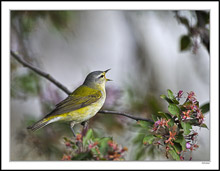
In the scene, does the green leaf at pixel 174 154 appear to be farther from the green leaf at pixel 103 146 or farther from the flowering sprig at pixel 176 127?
the green leaf at pixel 103 146

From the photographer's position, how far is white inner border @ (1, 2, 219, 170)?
4.38 ft

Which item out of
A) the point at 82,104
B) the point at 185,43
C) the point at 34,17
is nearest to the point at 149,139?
the point at 82,104

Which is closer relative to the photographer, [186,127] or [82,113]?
[186,127]

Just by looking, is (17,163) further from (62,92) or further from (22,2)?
(22,2)

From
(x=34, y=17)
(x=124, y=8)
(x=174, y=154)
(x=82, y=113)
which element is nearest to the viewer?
(x=174, y=154)

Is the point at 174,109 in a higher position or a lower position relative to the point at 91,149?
higher

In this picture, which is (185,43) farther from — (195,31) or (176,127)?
(176,127)

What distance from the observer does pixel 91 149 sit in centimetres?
111

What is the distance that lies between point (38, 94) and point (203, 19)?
35.7 inches

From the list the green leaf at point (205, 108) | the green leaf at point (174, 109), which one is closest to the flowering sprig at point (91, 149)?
the green leaf at point (174, 109)

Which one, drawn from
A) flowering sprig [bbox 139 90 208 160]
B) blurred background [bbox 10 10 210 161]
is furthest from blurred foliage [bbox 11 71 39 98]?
flowering sprig [bbox 139 90 208 160]

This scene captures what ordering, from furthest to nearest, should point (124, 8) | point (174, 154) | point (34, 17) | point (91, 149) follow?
point (34, 17)
point (124, 8)
point (174, 154)
point (91, 149)

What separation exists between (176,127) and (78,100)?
449 millimetres

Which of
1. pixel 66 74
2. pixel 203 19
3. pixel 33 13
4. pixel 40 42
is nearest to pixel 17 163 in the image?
pixel 66 74
